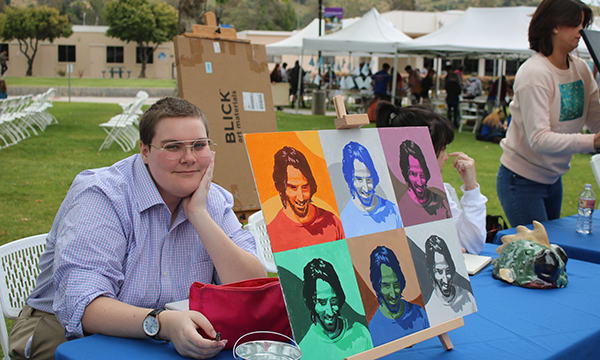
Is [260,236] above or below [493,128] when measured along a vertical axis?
below


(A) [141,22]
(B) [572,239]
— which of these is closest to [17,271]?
(B) [572,239]

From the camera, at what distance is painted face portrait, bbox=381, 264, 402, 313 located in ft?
4.61

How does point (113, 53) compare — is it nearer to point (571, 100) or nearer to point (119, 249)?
point (571, 100)

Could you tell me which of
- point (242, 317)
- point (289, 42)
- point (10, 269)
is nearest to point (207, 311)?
point (242, 317)

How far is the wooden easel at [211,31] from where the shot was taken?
4258 mm

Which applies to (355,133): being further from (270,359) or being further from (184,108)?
(270,359)

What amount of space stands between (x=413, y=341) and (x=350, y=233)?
354 mm

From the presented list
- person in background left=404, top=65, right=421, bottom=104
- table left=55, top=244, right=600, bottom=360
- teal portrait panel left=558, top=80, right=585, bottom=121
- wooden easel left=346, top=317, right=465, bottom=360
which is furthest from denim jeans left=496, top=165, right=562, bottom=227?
person in background left=404, top=65, right=421, bottom=104

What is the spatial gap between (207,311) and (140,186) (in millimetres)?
563

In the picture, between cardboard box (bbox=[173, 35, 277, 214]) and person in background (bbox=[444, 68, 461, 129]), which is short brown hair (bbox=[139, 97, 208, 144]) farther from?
person in background (bbox=[444, 68, 461, 129])

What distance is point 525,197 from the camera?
303 centimetres

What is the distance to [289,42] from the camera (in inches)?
667

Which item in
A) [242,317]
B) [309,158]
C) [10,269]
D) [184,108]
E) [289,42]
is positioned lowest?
[10,269]

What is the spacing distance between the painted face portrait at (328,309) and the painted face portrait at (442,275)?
418 mm
